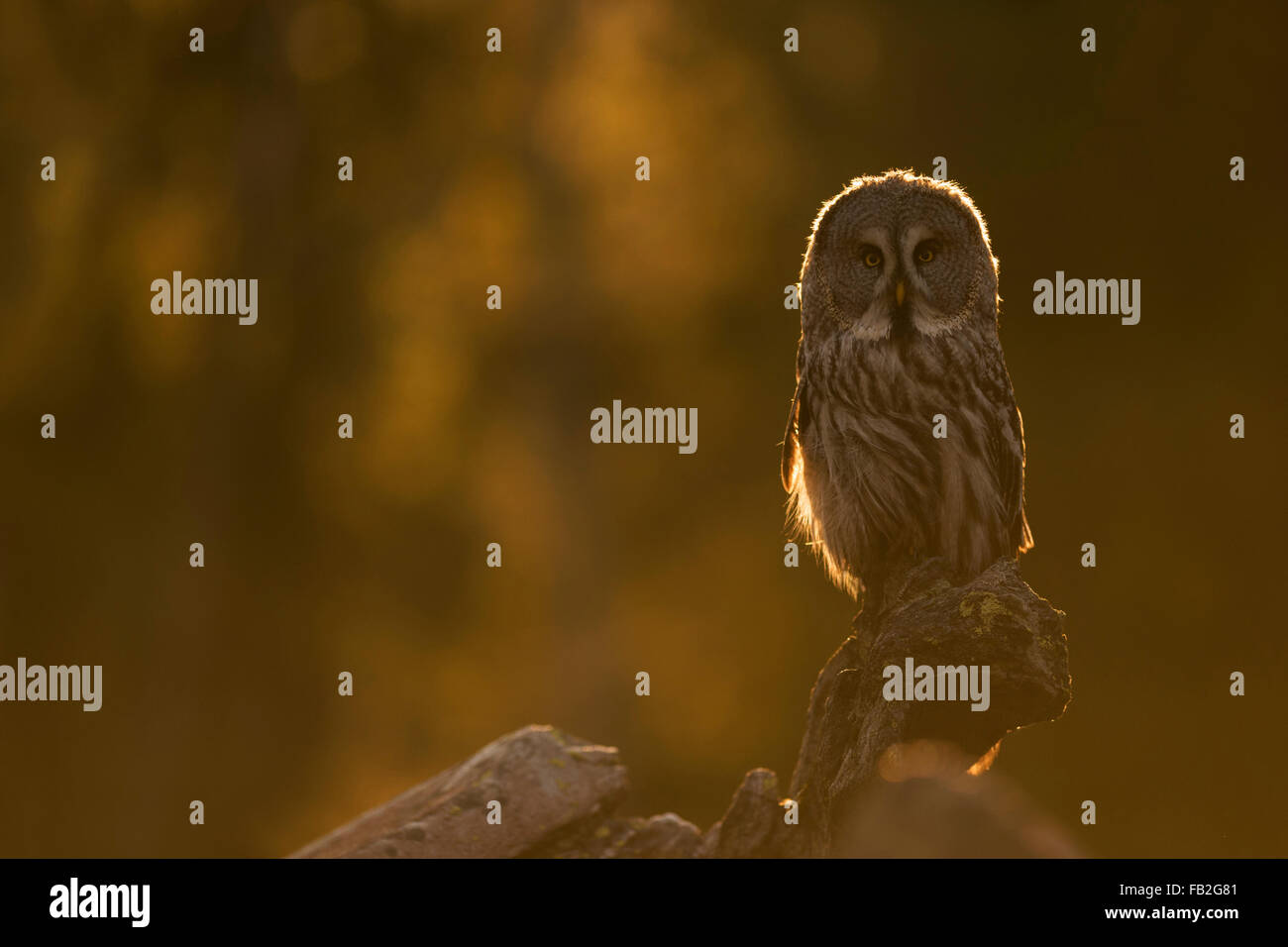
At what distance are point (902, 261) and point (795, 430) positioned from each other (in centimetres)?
93

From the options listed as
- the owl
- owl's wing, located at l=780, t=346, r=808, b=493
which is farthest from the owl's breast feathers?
owl's wing, located at l=780, t=346, r=808, b=493

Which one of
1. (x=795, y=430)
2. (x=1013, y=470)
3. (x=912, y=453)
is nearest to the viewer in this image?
(x=912, y=453)

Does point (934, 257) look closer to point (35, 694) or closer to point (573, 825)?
point (573, 825)

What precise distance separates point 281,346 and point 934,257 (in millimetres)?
6797

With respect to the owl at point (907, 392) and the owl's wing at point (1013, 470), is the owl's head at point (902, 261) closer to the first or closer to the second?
the owl at point (907, 392)

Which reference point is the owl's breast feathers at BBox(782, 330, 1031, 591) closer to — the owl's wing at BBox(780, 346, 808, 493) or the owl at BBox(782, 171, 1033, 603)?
the owl at BBox(782, 171, 1033, 603)

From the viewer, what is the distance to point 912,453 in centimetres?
468

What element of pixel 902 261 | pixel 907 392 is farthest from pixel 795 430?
pixel 902 261

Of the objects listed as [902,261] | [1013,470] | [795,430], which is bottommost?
[1013,470]

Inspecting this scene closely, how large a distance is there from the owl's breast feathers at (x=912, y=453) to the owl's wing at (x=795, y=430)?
0.53 feet

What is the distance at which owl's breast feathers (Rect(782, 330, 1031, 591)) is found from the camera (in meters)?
4.69

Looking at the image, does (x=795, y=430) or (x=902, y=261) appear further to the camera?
(x=795, y=430)

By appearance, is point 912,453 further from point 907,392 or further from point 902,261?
point 902,261

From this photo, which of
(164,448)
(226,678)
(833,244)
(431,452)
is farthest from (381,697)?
(833,244)
